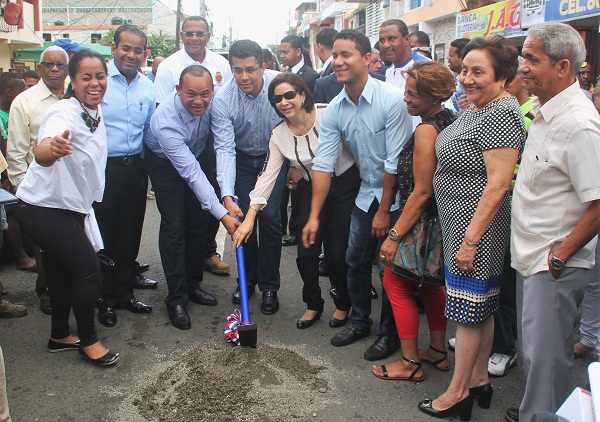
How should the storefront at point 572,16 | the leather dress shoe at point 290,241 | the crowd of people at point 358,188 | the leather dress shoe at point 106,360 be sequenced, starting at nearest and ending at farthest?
the crowd of people at point 358,188 < the leather dress shoe at point 106,360 < the leather dress shoe at point 290,241 < the storefront at point 572,16

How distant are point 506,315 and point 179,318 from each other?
2280 mm

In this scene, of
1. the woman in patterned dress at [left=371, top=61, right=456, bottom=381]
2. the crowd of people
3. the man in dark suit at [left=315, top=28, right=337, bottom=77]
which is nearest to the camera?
the crowd of people

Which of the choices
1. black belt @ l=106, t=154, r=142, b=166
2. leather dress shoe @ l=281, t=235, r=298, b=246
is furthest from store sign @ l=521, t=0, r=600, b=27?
black belt @ l=106, t=154, r=142, b=166

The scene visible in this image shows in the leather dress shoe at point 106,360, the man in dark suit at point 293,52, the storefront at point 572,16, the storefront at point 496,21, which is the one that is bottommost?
the leather dress shoe at point 106,360

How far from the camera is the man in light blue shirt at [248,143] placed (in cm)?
423

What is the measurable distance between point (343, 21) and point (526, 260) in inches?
1476

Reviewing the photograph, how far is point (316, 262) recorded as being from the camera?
4129mm

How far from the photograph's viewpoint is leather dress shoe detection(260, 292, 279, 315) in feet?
14.6

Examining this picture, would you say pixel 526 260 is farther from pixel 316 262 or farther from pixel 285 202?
pixel 285 202

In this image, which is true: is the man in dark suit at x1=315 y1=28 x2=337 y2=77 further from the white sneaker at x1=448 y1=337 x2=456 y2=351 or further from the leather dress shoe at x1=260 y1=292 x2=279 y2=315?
the white sneaker at x1=448 y1=337 x2=456 y2=351

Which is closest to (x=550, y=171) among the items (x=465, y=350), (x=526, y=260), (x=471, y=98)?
(x=526, y=260)

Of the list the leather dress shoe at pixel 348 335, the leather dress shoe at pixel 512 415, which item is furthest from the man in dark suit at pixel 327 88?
the leather dress shoe at pixel 512 415

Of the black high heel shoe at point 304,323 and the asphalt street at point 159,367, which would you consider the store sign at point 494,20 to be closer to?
the black high heel shoe at point 304,323

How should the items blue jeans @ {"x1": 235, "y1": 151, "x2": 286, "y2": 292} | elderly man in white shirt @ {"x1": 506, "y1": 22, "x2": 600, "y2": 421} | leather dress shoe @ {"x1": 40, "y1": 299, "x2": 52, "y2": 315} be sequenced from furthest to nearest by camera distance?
blue jeans @ {"x1": 235, "y1": 151, "x2": 286, "y2": 292} → leather dress shoe @ {"x1": 40, "y1": 299, "x2": 52, "y2": 315} → elderly man in white shirt @ {"x1": 506, "y1": 22, "x2": 600, "y2": 421}
